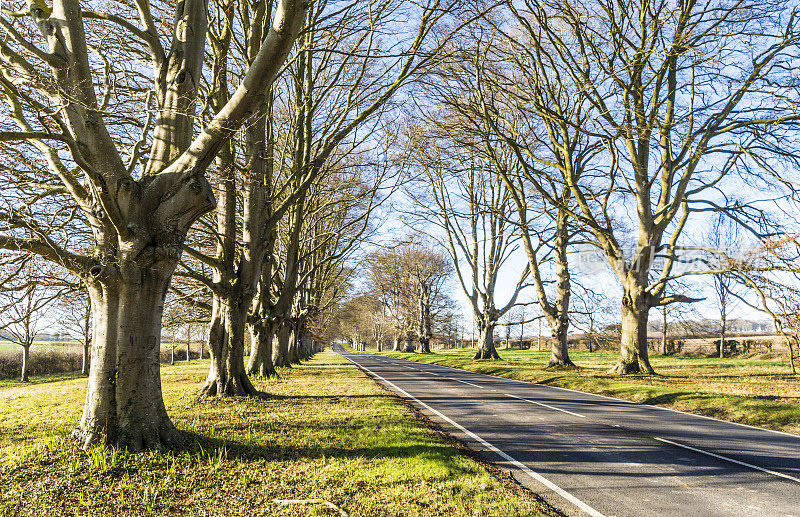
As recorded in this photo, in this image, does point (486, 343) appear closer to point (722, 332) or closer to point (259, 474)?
point (722, 332)

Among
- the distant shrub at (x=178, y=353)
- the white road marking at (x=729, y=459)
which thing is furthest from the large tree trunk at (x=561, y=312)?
the distant shrub at (x=178, y=353)

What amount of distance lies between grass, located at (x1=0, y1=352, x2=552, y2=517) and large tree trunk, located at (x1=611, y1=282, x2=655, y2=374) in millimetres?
12789

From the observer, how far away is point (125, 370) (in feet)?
18.6

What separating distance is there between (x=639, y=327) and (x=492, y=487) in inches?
584

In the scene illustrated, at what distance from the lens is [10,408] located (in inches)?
386

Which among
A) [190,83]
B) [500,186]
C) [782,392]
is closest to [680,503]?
[190,83]

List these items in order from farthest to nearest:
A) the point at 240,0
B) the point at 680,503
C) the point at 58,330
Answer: the point at 58,330 < the point at 240,0 < the point at 680,503

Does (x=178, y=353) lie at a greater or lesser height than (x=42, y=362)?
lesser

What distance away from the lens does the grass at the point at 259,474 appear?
423 centimetres

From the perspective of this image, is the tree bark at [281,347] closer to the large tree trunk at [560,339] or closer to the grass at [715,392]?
the grass at [715,392]

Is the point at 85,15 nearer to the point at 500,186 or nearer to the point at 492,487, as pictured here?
the point at 492,487

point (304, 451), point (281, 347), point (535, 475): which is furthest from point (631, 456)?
point (281, 347)

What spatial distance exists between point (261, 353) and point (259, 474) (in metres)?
11.6

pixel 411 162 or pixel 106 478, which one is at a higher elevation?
pixel 411 162
